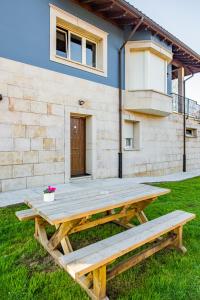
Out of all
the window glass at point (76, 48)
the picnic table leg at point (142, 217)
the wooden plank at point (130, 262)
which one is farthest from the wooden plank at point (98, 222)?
the window glass at point (76, 48)

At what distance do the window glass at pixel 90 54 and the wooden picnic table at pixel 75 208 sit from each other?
6.12 m

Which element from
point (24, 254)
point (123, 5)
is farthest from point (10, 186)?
point (123, 5)

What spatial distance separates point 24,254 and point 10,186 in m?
3.37

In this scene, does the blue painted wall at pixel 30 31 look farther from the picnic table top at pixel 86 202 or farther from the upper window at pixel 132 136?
the picnic table top at pixel 86 202

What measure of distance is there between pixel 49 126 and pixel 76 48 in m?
3.27

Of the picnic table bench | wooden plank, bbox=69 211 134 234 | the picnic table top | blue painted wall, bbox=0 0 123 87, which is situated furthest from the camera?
blue painted wall, bbox=0 0 123 87

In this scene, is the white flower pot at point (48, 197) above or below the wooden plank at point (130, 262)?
above

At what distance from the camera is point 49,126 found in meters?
6.44

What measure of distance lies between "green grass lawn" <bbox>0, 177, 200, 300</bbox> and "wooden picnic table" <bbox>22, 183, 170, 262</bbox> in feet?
0.76

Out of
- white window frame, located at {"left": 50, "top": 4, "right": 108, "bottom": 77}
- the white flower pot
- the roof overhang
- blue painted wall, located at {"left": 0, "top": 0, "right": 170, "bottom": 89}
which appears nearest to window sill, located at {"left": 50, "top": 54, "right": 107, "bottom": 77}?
white window frame, located at {"left": 50, "top": 4, "right": 108, "bottom": 77}

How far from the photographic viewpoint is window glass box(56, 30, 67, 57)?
23.3 feet

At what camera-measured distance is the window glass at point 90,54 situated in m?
8.02

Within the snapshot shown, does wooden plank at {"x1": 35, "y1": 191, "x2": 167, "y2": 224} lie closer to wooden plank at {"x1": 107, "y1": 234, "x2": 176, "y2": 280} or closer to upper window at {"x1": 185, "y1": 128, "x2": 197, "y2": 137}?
wooden plank at {"x1": 107, "y1": 234, "x2": 176, "y2": 280}

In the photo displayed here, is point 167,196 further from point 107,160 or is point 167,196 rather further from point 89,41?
point 89,41
